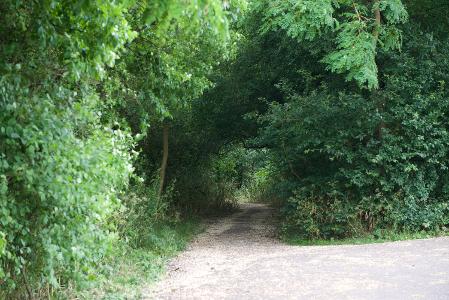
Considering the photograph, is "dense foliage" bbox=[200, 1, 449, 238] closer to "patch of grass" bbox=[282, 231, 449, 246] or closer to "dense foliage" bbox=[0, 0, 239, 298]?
"patch of grass" bbox=[282, 231, 449, 246]

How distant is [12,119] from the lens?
17.0ft

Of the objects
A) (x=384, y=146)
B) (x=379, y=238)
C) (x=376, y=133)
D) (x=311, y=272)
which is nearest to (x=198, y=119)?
(x=376, y=133)

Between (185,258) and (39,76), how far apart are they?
258 inches

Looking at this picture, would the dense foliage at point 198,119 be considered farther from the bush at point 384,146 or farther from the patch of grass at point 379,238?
the patch of grass at point 379,238

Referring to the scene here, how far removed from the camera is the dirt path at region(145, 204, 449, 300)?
7.48m

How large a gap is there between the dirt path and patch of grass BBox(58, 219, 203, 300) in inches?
12.3

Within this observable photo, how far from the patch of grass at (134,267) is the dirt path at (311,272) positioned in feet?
1.03

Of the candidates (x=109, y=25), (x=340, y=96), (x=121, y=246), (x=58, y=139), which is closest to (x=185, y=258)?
(x=121, y=246)

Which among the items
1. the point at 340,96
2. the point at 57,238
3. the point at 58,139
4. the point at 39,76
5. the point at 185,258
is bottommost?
the point at 185,258

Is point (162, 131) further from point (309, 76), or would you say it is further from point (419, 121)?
point (419, 121)

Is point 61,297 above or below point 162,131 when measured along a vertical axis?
below

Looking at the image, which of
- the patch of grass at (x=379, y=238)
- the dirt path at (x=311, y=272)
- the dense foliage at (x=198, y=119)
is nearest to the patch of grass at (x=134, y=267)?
the dense foliage at (x=198, y=119)

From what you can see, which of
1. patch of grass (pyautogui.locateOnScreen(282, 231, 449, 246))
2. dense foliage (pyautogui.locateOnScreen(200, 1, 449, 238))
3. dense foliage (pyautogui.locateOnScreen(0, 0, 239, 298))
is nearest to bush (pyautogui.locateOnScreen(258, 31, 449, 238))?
dense foliage (pyautogui.locateOnScreen(200, 1, 449, 238))

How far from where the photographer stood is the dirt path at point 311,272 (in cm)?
748
